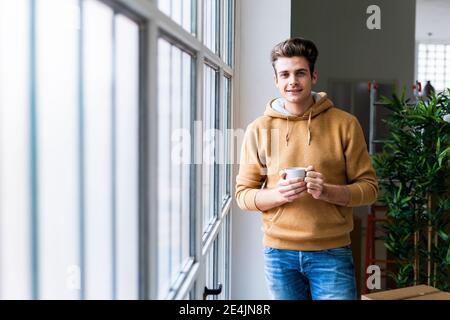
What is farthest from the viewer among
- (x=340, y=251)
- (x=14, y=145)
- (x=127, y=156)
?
(x=340, y=251)

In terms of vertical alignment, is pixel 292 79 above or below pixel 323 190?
above

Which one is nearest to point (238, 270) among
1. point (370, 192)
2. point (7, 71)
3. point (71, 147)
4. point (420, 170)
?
point (420, 170)

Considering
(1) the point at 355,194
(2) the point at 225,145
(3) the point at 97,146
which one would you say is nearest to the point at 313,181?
(1) the point at 355,194

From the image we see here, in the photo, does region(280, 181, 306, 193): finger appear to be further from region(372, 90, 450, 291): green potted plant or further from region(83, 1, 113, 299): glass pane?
region(372, 90, 450, 291): green potted plant

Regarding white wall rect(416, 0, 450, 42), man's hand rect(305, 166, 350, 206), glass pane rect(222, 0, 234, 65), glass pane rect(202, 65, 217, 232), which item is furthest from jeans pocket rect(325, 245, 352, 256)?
white wall rect(416, 0, 450, 42)

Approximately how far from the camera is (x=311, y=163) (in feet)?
4.18

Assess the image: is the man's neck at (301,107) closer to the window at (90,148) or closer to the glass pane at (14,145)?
the window at (90,148)

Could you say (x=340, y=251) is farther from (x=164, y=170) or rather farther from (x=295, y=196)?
(x=164, y=170)

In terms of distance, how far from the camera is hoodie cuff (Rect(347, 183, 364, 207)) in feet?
4.28

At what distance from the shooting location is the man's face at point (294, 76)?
127 centimetres

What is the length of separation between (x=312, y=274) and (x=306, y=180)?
0.85 ft

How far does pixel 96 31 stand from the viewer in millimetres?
709

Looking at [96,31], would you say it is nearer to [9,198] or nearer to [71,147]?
[71,147]
